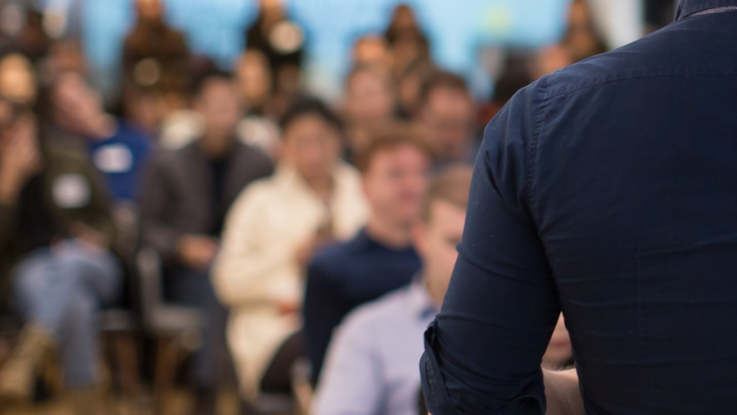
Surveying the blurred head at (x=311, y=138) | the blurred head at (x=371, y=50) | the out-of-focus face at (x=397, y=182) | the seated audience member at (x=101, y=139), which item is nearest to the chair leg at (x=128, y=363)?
the seated audience member at (x=101, y=139)

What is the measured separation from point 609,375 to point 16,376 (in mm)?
3569

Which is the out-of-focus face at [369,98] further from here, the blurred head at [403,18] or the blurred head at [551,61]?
the blurred head at [403,18]

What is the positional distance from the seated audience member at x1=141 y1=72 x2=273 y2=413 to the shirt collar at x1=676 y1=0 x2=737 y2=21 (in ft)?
11.2

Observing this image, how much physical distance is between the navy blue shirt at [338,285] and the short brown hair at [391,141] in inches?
18.0

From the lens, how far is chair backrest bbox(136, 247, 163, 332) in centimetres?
403

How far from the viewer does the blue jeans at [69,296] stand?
406 centimetres

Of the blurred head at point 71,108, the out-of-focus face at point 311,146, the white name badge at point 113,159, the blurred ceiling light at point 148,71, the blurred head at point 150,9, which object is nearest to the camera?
the out-of-focus face at point 311,146

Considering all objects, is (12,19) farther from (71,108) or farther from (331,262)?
(331,262)

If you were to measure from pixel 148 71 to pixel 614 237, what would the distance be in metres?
6.25

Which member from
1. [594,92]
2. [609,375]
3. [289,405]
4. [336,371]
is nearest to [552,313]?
[609,375]

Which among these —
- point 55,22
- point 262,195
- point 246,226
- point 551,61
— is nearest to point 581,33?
point 551,61

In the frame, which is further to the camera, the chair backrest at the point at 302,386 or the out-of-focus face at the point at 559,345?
the chair backrest at the point at 302,386

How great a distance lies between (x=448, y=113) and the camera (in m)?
4.00

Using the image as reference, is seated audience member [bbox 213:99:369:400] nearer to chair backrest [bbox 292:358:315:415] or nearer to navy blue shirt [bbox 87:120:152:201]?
chair backrest [bbox 292:358:315:415]
